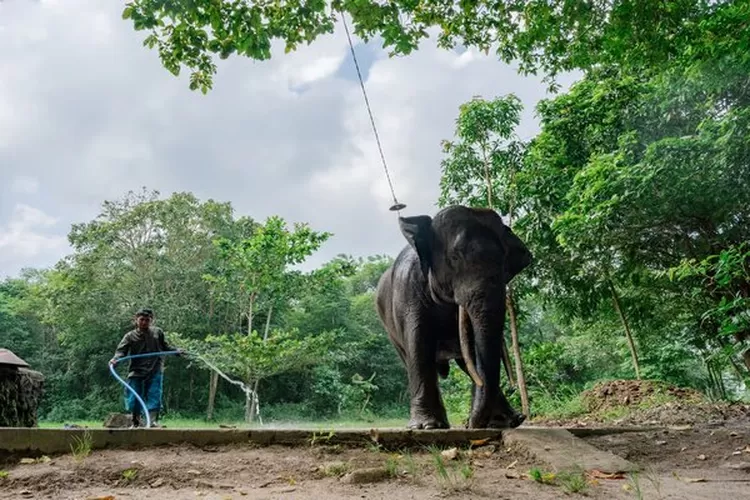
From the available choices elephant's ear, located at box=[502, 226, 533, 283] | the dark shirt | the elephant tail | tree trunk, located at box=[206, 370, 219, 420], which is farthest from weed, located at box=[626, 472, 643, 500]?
tree trunk, located at box=[206, 370, 219, 420]

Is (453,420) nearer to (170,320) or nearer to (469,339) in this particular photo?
(469,339)

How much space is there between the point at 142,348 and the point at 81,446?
417cm

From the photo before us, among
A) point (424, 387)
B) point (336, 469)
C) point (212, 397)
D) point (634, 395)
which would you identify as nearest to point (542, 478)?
point (336, 469)

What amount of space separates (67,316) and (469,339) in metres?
27.7

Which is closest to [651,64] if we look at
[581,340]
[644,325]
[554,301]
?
[554,301]

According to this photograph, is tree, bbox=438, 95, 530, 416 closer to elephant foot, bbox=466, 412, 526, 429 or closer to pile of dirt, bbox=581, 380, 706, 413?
pile of dirt, bbox=581, 380, 706, 413

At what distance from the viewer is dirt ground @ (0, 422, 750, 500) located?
2.86 m

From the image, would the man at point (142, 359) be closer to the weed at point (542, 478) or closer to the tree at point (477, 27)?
the tree at point (477, 27)

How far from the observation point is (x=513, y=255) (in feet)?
19.5

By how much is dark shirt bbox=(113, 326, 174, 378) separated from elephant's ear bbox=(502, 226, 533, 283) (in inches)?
182

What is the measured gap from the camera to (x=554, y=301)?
14273 mm

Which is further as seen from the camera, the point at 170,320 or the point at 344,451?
the point at 170,320

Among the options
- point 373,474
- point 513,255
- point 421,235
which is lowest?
point 373,474

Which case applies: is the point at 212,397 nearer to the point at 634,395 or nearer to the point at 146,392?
the point at 146,392
